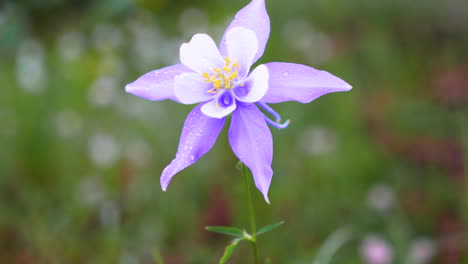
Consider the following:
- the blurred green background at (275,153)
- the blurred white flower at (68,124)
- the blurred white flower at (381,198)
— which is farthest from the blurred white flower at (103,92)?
the blurred white flower at (381,198)

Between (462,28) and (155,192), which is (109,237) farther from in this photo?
(462,28)

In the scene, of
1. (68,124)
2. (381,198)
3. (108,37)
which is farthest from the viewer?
(108,37)

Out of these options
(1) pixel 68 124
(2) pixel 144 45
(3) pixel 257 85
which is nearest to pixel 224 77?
(3) pixel 257 85

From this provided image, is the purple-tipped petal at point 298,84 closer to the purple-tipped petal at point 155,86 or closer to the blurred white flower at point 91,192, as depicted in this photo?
the purple-tipped petal at point 155,86

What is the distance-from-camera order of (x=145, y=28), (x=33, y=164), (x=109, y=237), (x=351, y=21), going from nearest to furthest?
(x=109, y=237), (x=33, y=164), (x=145, y=28), (x=351, y=21)

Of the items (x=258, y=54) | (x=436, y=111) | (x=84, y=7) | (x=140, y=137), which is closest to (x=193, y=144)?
(x=258, y=54)

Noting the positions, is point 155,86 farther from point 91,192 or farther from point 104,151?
point 104,151
